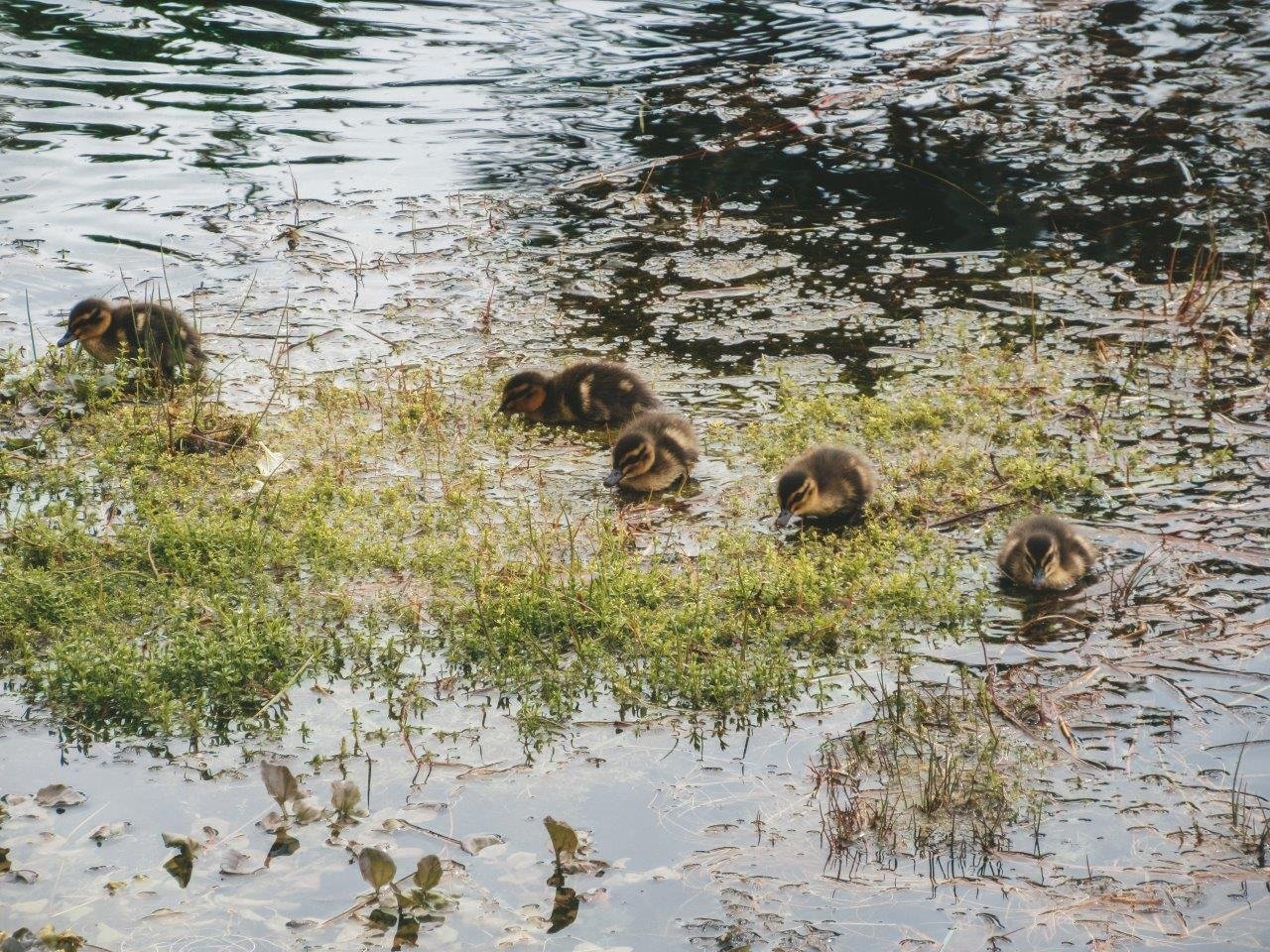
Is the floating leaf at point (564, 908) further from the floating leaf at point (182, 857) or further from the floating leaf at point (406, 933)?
the floating leaf at point (182, 857)

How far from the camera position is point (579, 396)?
6.56 meters

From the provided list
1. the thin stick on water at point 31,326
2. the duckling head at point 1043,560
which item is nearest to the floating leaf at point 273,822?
the duckling head at point 1043,560

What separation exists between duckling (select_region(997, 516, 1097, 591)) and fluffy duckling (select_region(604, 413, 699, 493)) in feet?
4.46

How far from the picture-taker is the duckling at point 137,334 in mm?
6766

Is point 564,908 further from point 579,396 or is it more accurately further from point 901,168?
point 901,168

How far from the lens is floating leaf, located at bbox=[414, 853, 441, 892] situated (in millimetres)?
3654

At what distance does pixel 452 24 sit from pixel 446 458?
25.9 ft

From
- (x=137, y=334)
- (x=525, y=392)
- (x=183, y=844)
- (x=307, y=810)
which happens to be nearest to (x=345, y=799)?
(x=307, y=810)

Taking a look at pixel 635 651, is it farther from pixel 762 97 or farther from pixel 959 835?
pixel 762 97

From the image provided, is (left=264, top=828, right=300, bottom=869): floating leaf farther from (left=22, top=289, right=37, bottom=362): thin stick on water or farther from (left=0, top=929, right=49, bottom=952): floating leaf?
(left=22, top=289, right=37, bottom=362): thin stick on water

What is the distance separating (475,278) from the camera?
8.17 metres

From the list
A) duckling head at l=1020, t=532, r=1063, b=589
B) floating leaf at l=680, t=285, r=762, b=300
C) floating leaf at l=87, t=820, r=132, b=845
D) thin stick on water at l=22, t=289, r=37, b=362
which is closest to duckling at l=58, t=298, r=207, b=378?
thin stick on water at l=22, t=289, r=37, b=362

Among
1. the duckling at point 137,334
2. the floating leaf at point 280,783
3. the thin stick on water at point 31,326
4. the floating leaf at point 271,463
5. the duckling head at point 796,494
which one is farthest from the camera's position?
the thin stick on water at point 31,326

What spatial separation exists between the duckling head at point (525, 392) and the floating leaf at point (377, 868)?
3.13 m
